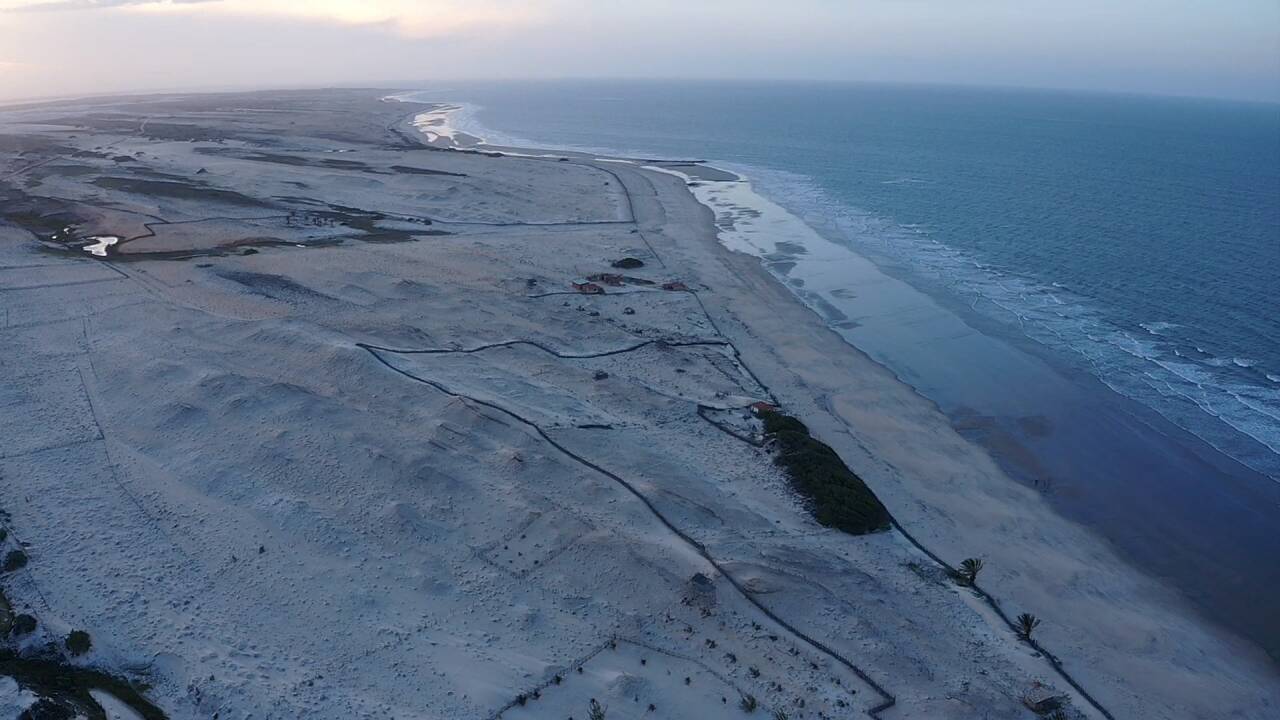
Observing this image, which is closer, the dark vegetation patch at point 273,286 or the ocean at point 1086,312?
the ocean at point 1086,312

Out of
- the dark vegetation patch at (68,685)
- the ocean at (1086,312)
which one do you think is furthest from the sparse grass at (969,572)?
the dark vegetation patch at (68,685)

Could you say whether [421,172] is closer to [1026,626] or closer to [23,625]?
[23,625]

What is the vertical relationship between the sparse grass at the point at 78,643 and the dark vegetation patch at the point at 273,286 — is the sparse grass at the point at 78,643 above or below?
below

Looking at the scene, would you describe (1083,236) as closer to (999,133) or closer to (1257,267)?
(1257,267)

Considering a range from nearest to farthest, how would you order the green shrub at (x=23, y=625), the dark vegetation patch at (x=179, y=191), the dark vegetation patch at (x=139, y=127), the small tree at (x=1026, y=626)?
the green shrub at (x=23, y=625), the small tree at (x=1026, y=626), the dark vegetation patch at (x=179, y=191), the dark vegetation patch at (x=139, y=127)

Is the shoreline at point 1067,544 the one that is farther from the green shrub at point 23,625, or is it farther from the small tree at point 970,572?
the green shrub at point 23,625

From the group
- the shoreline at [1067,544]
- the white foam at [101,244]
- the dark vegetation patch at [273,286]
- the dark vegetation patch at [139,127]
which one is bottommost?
the shoreline at [1067,544]

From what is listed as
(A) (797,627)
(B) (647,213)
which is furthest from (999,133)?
(A) (797,627)

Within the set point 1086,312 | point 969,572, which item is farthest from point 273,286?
point 1086,312
